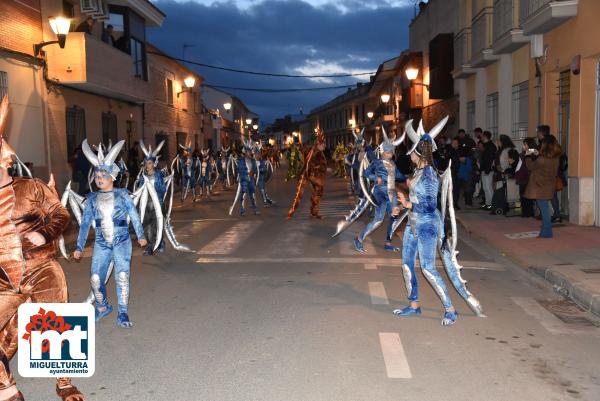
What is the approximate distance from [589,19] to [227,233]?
8.28 meters

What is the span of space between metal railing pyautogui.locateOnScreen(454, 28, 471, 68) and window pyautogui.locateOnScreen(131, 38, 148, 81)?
13281 millimetres

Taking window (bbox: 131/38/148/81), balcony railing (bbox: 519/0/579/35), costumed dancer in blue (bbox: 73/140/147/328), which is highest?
window (bbox: 131/38/148/81)

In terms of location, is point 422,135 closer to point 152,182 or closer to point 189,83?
point 152,182

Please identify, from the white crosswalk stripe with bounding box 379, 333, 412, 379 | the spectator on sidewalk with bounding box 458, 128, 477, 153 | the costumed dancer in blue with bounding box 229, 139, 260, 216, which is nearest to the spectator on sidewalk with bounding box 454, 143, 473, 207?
the spectator on sidewalk with bounding box 458, 128, 477, 153

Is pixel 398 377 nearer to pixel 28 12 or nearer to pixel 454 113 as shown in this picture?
pixel 28 12

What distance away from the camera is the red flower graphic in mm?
3773

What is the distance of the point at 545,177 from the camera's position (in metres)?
10.5

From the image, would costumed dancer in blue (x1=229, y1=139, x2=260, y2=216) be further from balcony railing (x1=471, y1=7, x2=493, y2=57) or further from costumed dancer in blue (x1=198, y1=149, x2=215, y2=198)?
balcony railing (x1=471, y1=7, x2=493, y2=57)

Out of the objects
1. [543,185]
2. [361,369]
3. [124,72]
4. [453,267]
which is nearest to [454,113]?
[124,72]

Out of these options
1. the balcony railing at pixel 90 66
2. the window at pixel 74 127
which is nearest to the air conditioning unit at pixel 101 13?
the balcony railing at pixel 90 66

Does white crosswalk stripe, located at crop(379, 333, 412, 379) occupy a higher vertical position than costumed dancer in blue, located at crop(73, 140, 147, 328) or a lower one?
lower

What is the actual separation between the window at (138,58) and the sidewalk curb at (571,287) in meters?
21.2

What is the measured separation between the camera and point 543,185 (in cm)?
1054

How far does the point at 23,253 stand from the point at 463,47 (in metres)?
21.6
